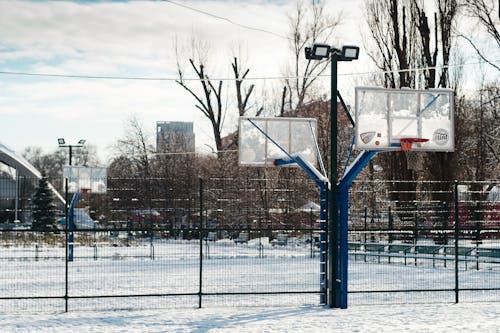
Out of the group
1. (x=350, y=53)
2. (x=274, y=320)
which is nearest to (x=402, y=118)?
(x=350, y=53)

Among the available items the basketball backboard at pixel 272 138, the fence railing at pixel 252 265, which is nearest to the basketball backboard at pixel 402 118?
the fence railing at pixel 252 265

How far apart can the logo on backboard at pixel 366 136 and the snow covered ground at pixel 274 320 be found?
3.21 meters

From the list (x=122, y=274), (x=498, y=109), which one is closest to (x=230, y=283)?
(x=122, y=274)

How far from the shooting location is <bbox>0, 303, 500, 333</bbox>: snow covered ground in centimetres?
1257

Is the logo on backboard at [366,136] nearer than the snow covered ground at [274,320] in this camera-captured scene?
No

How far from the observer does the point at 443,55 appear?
3288cm

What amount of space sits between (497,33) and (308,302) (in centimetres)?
1914

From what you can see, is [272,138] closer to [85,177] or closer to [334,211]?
[334,211]

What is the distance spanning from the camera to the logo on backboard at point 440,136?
573 inches

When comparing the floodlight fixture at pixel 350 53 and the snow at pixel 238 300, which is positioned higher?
the floodlight fixture at pixel 350 53

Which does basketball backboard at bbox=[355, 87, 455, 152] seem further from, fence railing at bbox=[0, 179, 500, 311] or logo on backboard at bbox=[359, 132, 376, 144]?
fence railing at bbox=[0, 179, 500, 311]

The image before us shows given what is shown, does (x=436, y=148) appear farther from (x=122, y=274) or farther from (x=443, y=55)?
(x=443, y=55)

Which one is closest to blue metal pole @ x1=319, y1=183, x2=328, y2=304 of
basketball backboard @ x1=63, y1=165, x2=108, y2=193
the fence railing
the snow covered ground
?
the fence railing

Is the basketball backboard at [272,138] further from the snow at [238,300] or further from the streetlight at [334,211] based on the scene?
the snow at [238,300]
